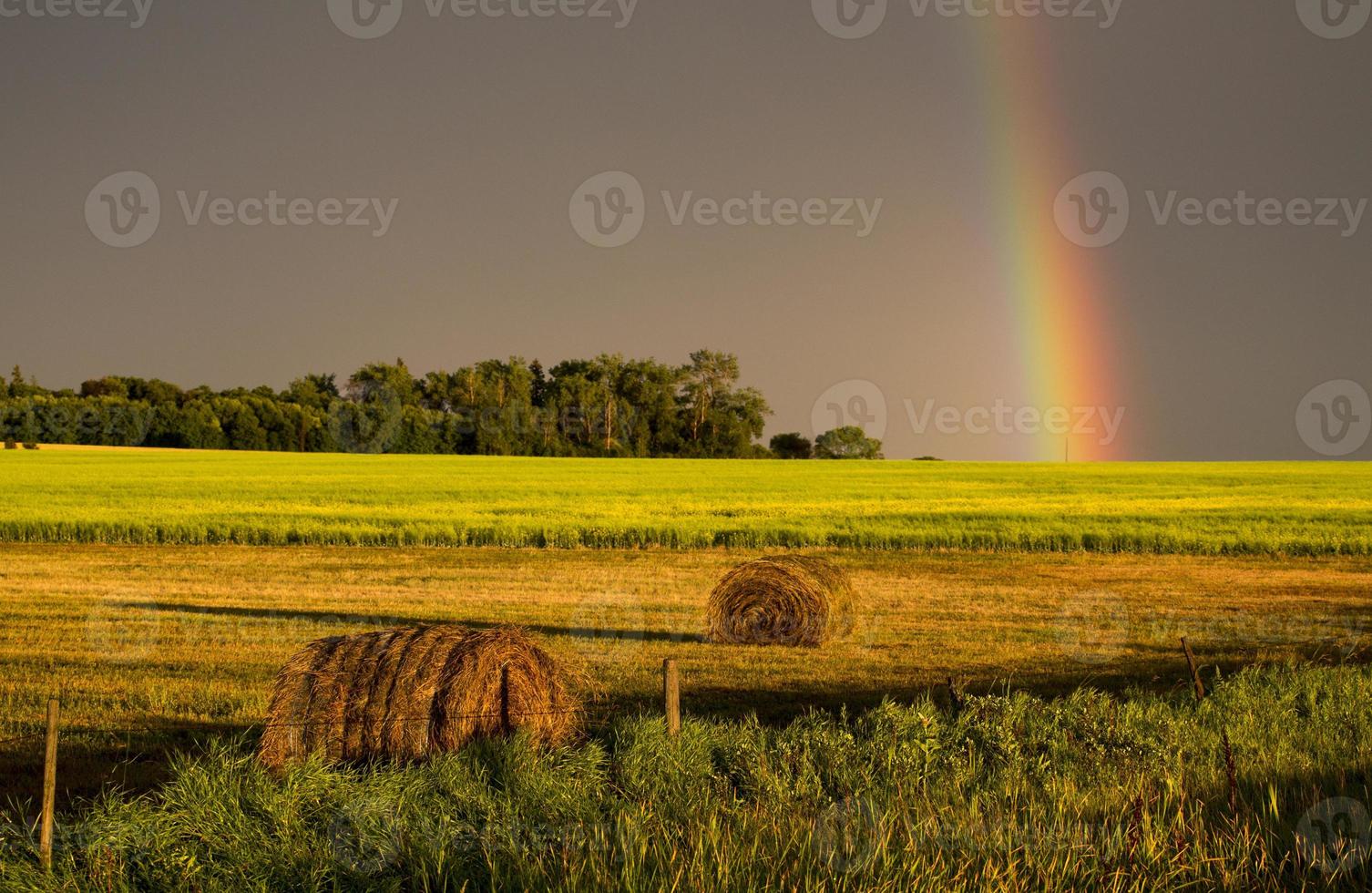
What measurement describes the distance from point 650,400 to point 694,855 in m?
102

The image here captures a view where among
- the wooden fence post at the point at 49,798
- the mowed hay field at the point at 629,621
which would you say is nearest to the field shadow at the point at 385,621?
the mowed hay field at the point at 629,621

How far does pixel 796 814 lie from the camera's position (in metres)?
6.12

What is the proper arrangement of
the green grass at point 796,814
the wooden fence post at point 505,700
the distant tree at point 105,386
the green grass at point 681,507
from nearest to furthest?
the green grass at point 796,814 < the wooden fence post at point 505,700 < the green grass at point 681,507 < the distant tree at point 105,386

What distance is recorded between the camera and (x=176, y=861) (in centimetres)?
579

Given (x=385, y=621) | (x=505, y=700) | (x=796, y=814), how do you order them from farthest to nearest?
1. (x=385, y=621)
2. (x=505, y=700)
3. (x=796, y=814)

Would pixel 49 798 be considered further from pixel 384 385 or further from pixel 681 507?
pixel 384 385

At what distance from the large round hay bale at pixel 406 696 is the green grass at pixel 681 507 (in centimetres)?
2091

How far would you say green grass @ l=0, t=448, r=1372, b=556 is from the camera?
99.2 feet

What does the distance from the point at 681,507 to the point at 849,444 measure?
294 feet

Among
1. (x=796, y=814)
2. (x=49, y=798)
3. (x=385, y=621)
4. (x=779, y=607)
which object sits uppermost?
(x=49, y=798)

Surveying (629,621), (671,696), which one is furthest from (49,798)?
(629,621)

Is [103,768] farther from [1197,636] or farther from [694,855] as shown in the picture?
[1197,636]

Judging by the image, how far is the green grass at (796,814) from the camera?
17.7 ft

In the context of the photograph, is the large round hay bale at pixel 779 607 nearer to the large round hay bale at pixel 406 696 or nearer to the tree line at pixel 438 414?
the large round hay bale at pixel 406 696
